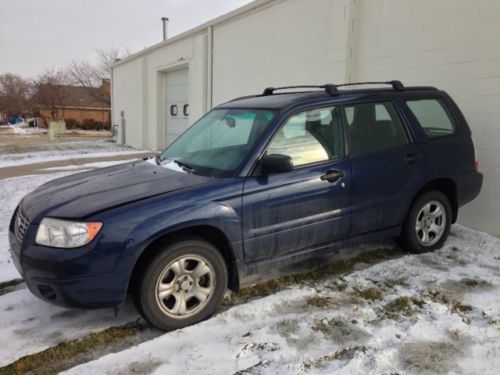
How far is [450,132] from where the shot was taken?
4738 mm

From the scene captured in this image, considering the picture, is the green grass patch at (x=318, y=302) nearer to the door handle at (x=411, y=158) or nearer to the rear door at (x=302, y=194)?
the rear door at (x=302, y=194)

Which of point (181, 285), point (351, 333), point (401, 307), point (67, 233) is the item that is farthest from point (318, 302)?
point (67, 233)

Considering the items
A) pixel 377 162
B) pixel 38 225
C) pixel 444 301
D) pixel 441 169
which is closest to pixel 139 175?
pixel 38 225

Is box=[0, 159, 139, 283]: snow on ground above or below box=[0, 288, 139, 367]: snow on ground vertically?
above

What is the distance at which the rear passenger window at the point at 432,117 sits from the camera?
459cm

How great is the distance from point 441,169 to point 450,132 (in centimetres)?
49

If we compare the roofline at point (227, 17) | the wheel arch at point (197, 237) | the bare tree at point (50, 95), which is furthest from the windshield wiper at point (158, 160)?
the bare tree at point (50, 95)

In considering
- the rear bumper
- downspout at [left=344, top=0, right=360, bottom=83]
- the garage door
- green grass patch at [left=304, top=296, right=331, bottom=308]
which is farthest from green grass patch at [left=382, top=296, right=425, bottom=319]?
the garage door

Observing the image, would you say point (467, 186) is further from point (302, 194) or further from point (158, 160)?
point (158, 160)

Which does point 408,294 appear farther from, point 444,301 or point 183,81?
point 183,81

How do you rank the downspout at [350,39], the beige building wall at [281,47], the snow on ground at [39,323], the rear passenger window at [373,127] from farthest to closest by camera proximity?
1. the beige building wall at [281,47]
2. the downspout at [350,39]
3. the rear passenger window at [373,127]
4. the snow on ground at [39,323]

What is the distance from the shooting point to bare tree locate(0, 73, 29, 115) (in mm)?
56219

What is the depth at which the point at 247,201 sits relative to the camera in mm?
3377

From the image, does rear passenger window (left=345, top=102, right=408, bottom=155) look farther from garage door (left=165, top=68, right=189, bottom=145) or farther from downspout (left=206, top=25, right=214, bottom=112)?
garage door (left=165, top=68, right=189, bottom=145)
